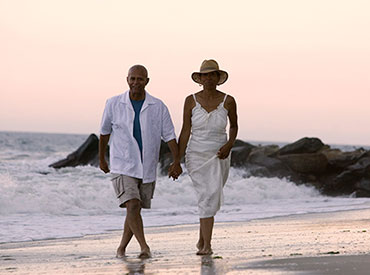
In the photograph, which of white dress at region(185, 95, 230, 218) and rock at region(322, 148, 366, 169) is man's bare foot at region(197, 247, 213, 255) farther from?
rock at region(322, 148, 366, 169)

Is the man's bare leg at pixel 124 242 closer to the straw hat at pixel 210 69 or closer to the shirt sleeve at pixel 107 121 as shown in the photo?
the shirt sleeve at pixel 107 121

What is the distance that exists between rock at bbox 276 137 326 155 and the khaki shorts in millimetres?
19970

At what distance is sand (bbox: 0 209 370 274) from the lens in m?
5.89

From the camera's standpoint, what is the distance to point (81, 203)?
1553 cm

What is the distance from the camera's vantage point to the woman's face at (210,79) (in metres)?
7.43

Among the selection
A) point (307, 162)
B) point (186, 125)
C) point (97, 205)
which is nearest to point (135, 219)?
point (186, 125)

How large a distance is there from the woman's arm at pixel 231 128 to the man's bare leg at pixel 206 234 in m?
0.64

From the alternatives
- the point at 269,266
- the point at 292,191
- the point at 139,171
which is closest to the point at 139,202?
the point at 139,171

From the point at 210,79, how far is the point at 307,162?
18.9 meters

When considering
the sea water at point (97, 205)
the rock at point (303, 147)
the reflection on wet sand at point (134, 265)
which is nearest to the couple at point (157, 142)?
the reflection on wet sand at point (134, 265)

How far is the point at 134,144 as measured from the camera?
7.29 metres

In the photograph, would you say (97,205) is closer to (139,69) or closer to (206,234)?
(206,234)

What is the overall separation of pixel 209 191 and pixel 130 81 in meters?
1.31

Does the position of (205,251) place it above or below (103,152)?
below
